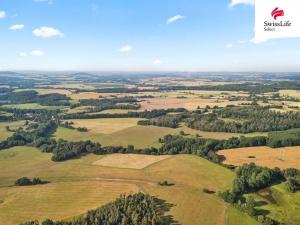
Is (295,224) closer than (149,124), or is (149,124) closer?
(295,224)

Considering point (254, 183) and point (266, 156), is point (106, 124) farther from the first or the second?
point (254, 183)

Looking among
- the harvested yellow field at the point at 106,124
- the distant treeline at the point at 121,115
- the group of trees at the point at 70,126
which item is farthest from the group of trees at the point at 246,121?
the group of trees at the point at 70,126

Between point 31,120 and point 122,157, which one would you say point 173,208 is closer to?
point 122,157

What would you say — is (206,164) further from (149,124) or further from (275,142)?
(149,124)

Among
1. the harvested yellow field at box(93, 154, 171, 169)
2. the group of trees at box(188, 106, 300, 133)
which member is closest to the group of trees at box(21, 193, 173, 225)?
the harvested yellow field at box(93, 154, 171, 169)

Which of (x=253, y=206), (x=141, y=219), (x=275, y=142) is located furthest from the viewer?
(x=275, y=142)

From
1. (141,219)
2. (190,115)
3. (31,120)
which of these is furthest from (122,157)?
(31,120)

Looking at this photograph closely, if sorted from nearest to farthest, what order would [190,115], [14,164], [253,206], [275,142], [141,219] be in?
1. [141,219]
2. [253,206]
3. [14,164]
4. [275,142]
5. [190,115]
